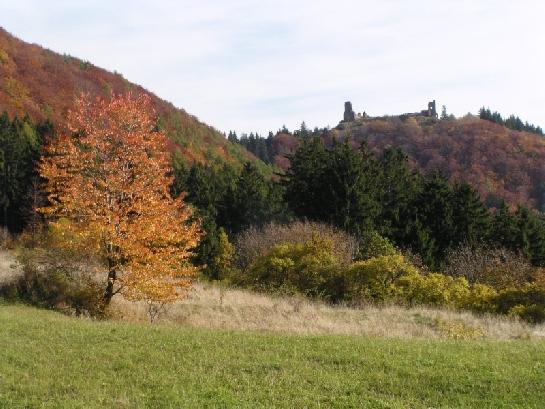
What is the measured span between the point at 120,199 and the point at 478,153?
98.7m

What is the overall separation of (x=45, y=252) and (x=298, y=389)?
45.8 ft

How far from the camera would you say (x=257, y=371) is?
9.16 metres

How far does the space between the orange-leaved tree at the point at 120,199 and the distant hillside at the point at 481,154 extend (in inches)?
2573

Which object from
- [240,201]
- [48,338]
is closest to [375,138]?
[240,201]

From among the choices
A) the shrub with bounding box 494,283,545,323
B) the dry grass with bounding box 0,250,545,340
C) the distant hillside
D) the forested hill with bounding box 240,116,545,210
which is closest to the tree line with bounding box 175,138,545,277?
the shrub with bounding box 494,283,545,323

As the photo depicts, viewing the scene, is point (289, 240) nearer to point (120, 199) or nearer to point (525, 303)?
point (525, 303)

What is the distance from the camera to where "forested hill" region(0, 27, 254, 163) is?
79000mm

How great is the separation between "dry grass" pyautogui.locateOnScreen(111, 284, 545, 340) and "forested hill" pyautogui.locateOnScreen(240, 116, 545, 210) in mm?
58969

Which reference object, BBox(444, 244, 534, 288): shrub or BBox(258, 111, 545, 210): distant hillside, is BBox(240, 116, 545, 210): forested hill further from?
BBox(444, 244, 534, 288): shrub

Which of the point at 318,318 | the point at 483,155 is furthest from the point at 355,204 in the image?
the point at 483,155

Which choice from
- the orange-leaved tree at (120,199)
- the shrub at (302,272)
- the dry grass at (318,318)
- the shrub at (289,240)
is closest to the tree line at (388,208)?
the shrub at (289,240)

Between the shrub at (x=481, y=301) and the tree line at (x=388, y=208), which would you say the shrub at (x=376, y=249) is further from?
the shrub at (x=481, y=301)

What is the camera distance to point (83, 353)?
34.2 ft

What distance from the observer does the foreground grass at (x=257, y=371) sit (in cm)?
787
